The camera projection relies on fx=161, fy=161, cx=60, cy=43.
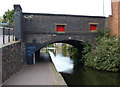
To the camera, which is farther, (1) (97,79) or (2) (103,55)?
(2) (103,55)

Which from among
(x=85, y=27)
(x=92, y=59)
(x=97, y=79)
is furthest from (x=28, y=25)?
(x=97, y=79)

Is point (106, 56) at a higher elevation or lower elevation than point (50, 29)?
lower

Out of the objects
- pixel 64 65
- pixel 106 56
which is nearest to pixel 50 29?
pixel 64 65

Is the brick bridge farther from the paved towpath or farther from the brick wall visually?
the paved towpath

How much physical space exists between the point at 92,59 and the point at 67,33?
312 cm

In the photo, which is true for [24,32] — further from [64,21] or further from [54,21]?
[64,21]

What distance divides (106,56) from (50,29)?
5.16 m

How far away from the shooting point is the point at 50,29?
1395 centimetres

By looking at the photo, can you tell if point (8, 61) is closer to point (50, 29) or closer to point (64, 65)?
point (50, 29)

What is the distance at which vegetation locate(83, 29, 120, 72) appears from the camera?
1220 cm

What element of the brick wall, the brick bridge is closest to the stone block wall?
the brick bridge

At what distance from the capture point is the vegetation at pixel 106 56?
12.2 meters

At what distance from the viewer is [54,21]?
1394 centimetres

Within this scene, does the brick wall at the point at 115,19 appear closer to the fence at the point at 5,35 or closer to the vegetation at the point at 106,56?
the vegetation at the point at 106,56
